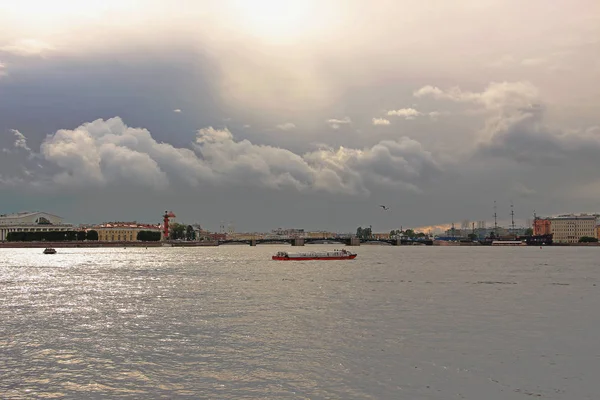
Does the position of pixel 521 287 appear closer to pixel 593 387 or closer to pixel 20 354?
pixel 593 387

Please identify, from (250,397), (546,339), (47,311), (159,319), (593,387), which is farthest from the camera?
(47,311)

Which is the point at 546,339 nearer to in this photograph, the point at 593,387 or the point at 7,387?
the point at 593,387

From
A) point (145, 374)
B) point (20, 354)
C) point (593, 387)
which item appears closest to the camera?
point (593, 387)

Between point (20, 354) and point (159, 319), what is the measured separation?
28.9ft

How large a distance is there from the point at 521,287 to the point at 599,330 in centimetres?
2187

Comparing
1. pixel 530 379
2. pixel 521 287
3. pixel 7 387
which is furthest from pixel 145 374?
pixel 521 287

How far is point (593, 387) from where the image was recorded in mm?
16000

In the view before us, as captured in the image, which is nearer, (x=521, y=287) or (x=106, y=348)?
(x=106, y=348)

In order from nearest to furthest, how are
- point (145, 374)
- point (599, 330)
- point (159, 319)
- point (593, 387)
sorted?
1. point (593, 387)
2. point (145, 374)
3. point (599, 330)
4. point (159, 319)

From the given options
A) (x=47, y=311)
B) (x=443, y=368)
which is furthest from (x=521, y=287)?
(x=47, y=311)

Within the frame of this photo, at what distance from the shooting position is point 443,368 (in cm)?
1806

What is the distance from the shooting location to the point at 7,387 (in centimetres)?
1597

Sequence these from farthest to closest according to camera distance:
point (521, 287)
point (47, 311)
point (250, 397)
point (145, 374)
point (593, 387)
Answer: point (521, 287) < point (47, 311) < point (145, 374) < point (593, 387) < point (250, 397)

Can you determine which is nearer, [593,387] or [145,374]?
[593,387]
